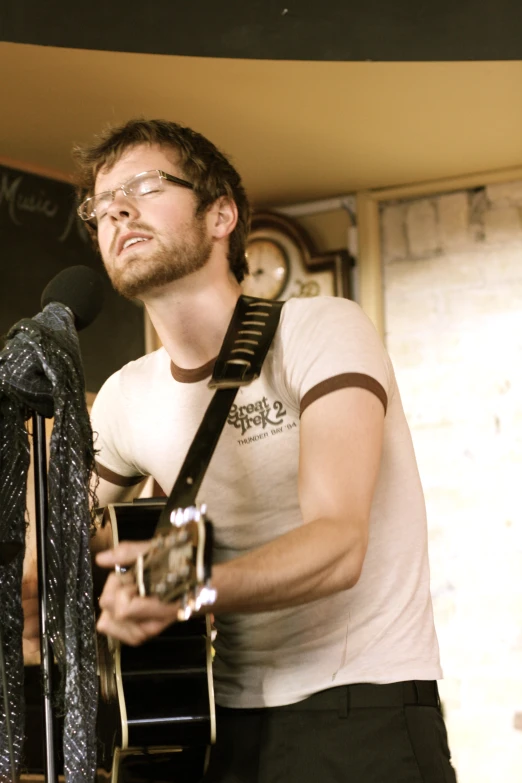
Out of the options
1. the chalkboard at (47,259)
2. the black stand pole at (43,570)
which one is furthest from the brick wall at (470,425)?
the black stand pole at (43,570)

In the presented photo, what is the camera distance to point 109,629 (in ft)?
3.68

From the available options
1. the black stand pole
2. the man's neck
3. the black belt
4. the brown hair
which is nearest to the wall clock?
the brown hair

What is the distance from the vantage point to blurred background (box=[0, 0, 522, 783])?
254 cm

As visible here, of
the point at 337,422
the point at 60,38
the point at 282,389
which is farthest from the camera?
the point at 60,38

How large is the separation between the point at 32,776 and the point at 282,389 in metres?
0.84

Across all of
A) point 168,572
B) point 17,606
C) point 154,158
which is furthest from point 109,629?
point 154,158

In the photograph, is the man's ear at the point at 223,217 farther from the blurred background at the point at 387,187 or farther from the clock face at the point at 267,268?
the clock face at the point at 267,268

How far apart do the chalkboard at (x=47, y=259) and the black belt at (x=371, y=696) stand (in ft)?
6.46

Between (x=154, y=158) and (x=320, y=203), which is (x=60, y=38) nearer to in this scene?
(x=154, y=158)

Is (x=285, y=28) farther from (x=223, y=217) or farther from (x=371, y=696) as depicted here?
(x=371, y=696)

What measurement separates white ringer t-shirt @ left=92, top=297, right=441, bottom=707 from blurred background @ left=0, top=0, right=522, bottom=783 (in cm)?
112

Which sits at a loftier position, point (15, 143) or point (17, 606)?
point (15, 143)

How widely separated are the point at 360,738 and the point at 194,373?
680mm

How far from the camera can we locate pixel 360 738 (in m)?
1.51
